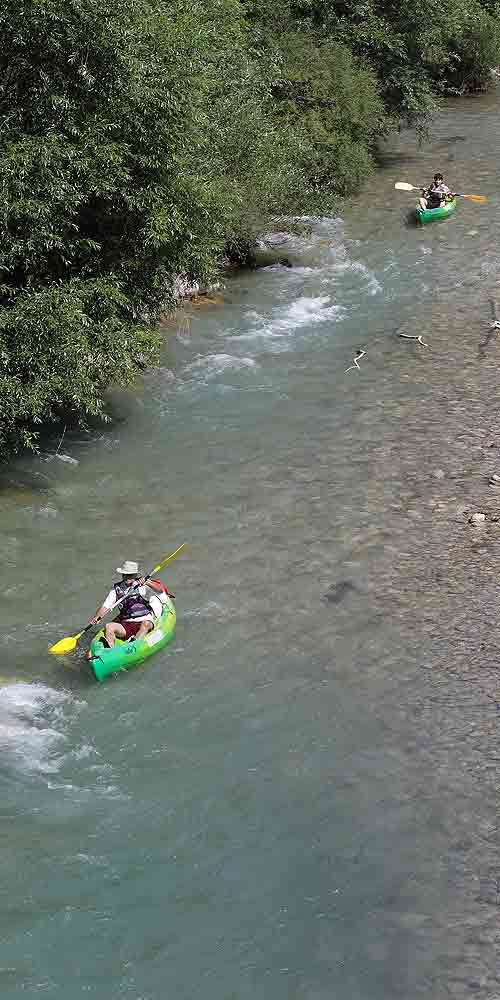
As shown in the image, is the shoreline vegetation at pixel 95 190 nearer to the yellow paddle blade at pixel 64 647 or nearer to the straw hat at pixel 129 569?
the straw hat at pixel 129 569

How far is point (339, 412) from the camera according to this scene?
1931cm

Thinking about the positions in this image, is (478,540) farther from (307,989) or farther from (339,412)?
(307,989)

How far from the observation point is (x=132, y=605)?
13797 millimetres

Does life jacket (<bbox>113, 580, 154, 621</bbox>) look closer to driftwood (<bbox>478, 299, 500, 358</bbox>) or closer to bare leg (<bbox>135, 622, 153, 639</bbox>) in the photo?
bare leg (<bbox>135, 622, 153, 639</bbox>)

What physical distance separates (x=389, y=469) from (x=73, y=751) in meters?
7.25

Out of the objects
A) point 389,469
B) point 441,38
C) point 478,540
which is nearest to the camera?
point 478,540

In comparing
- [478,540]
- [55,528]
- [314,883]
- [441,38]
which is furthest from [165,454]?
[441,38]

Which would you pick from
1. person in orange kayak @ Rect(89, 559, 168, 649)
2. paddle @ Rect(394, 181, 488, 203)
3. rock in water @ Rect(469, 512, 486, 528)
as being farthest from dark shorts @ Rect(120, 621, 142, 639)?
paddle @ Rect(394, 181, 488, 203)

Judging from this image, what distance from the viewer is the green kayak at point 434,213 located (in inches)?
1099

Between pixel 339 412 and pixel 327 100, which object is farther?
pixel 327 100

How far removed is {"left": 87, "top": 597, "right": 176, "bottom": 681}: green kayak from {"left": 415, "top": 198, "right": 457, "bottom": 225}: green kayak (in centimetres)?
1716

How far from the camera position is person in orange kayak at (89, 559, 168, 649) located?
44.7 ft

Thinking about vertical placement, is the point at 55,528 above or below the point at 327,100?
below

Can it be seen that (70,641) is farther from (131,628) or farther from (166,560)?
(166,560)
